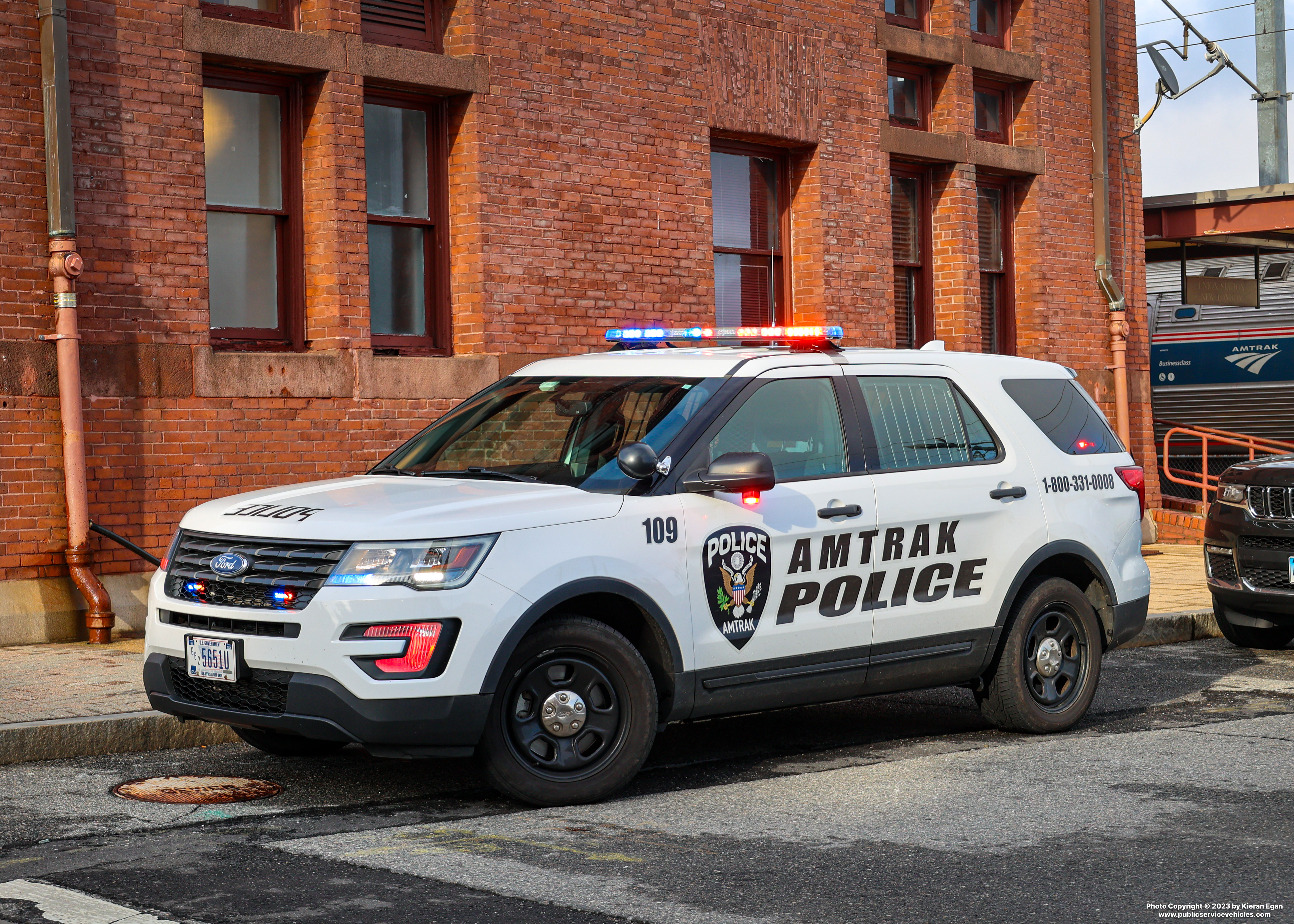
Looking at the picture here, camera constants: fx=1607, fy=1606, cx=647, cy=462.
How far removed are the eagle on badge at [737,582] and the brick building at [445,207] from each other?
5582mm

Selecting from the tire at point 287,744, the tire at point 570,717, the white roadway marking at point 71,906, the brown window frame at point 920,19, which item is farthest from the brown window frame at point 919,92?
the white roadway marking at point 71,906

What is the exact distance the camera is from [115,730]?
7.57 meters

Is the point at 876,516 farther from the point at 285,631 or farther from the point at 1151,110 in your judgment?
the point at 1151,110

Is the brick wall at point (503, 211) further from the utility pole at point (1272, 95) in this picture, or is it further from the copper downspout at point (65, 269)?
the utility pole at point (1272, 95)

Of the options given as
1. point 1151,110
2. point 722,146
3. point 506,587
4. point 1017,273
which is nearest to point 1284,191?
point 1151,110

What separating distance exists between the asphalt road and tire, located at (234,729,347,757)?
0.07 m

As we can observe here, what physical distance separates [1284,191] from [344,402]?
13678 millimetres

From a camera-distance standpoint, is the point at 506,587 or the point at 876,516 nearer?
the point at 506,587

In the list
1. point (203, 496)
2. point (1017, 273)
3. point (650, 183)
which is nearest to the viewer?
point (203, 496)

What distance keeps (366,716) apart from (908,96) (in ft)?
41.5

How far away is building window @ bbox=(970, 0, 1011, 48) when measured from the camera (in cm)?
1780

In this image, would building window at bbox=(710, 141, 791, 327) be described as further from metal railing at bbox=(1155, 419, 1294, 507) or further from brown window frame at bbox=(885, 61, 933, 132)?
metal railing at bbox=(1155, 419, 1294, 507)

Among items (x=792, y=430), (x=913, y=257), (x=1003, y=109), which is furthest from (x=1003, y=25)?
(x=792, y=430)

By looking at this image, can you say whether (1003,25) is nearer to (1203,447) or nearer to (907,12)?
(907,12)
